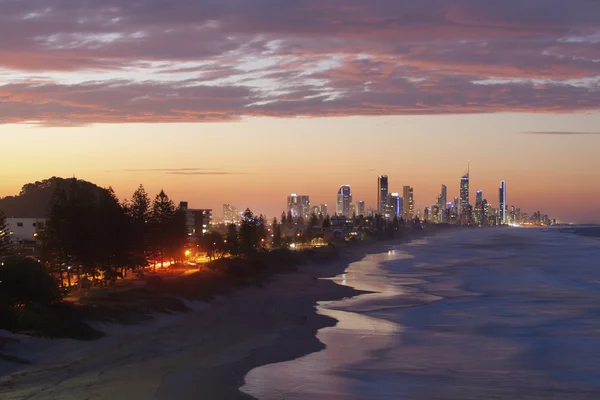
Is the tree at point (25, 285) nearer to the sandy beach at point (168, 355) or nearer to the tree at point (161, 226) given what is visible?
the sandy beach at point (168, 355)

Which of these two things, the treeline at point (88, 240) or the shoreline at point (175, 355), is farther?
the treeline at point (88, 240)

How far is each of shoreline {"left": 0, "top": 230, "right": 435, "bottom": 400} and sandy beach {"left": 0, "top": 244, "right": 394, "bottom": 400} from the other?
0.04 meters

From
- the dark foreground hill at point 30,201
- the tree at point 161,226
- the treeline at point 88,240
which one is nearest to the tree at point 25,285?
the treeline at point 88,240

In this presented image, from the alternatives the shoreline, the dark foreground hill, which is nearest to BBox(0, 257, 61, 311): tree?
the shoreline

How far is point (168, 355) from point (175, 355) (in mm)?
336

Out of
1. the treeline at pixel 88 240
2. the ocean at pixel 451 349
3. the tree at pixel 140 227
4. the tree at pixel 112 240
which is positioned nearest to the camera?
the ocean at pixel 451 349

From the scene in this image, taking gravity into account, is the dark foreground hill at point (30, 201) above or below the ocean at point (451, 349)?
above

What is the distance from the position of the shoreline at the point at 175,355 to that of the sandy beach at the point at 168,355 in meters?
0.04

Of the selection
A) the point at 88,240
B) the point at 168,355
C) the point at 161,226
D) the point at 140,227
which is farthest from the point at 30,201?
the point at 168,355

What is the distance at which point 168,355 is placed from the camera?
3294cm

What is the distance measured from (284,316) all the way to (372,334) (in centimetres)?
903

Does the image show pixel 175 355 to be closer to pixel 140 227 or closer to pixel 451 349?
pixel 451 349

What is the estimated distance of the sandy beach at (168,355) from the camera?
2584 centimetres

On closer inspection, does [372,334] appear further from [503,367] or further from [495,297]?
[495,297]
